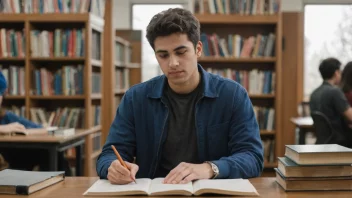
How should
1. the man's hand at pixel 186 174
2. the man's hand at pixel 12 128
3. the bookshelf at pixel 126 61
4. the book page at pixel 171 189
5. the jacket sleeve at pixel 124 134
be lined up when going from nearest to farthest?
the book page at pixel 171 189 → the man's hand at pixel 186 174 → the jacket sleeve at pixel 124 134 → the man's hand at pixel 12 128 → the bookshelf at pixel 126 61

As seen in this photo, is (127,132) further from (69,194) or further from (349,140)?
(349,140)

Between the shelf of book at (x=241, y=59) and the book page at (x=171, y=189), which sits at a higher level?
the shelf of book at (x=241, y=59)

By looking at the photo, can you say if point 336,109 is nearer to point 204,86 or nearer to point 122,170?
point 204,86

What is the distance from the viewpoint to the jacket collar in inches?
71.2

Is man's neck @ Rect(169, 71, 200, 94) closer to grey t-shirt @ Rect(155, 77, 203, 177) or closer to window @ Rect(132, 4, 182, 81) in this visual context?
grey t-shirt @ Rect(155, 77, 203, 177)

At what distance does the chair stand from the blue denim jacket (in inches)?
91.9

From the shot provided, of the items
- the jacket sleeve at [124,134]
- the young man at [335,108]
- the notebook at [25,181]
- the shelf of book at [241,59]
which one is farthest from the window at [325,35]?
the notebook at [25,181]

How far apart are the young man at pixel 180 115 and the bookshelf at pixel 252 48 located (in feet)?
9.34

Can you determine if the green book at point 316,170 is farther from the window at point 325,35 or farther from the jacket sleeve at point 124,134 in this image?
the window at point 325,35

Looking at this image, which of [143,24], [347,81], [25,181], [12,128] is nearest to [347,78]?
[347,81]

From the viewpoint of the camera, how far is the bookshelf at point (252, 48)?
15.2ft

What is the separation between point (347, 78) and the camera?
4.07m

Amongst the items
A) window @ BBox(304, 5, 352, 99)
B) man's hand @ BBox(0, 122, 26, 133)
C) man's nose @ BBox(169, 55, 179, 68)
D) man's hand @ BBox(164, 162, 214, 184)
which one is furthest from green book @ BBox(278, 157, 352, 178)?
window @ BBox(304, 5, 352, 99)

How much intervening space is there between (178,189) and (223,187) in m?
0.14
